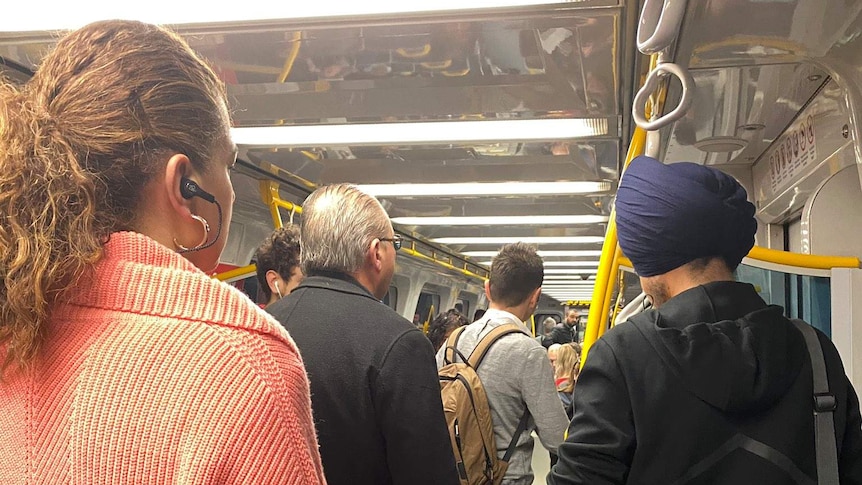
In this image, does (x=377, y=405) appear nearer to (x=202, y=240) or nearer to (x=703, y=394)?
(x=703, y=394)

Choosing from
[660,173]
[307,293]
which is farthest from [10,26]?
[660,173]

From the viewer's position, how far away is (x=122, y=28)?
88 centimetres

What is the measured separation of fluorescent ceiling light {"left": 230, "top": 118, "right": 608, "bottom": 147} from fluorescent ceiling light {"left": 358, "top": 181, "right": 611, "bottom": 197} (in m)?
1.02

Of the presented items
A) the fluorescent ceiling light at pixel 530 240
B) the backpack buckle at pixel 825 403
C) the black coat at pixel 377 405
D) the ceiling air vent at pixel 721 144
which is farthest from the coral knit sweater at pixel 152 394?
the fluorescent ceiling light at pixel 530 240

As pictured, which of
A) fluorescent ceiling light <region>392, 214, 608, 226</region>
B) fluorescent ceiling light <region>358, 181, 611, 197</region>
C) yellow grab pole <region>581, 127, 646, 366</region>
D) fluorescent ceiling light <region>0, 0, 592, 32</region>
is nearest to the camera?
fluorescent ceiling light <region>0, 0, 592, 32</region>

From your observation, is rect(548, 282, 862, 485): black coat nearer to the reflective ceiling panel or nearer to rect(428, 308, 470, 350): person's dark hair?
the reflective ceiling panel

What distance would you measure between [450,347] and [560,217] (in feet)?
10.9

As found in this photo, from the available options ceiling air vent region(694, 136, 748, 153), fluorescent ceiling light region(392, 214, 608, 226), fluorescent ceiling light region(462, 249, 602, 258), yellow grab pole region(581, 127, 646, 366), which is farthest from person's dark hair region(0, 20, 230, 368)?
fluorescent ceiling light region(462, 249, 602, 258)

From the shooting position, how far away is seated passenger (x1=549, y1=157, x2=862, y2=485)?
134 cm

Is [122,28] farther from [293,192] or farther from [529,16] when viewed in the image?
[293,192]

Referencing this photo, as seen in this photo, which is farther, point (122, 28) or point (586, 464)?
point (586, 464)

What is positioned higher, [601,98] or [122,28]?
[601,98]

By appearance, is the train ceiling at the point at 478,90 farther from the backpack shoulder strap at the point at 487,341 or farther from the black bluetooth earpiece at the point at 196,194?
the black bluetooth earpiece at the point at 196,194

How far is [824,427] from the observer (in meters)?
1.36
